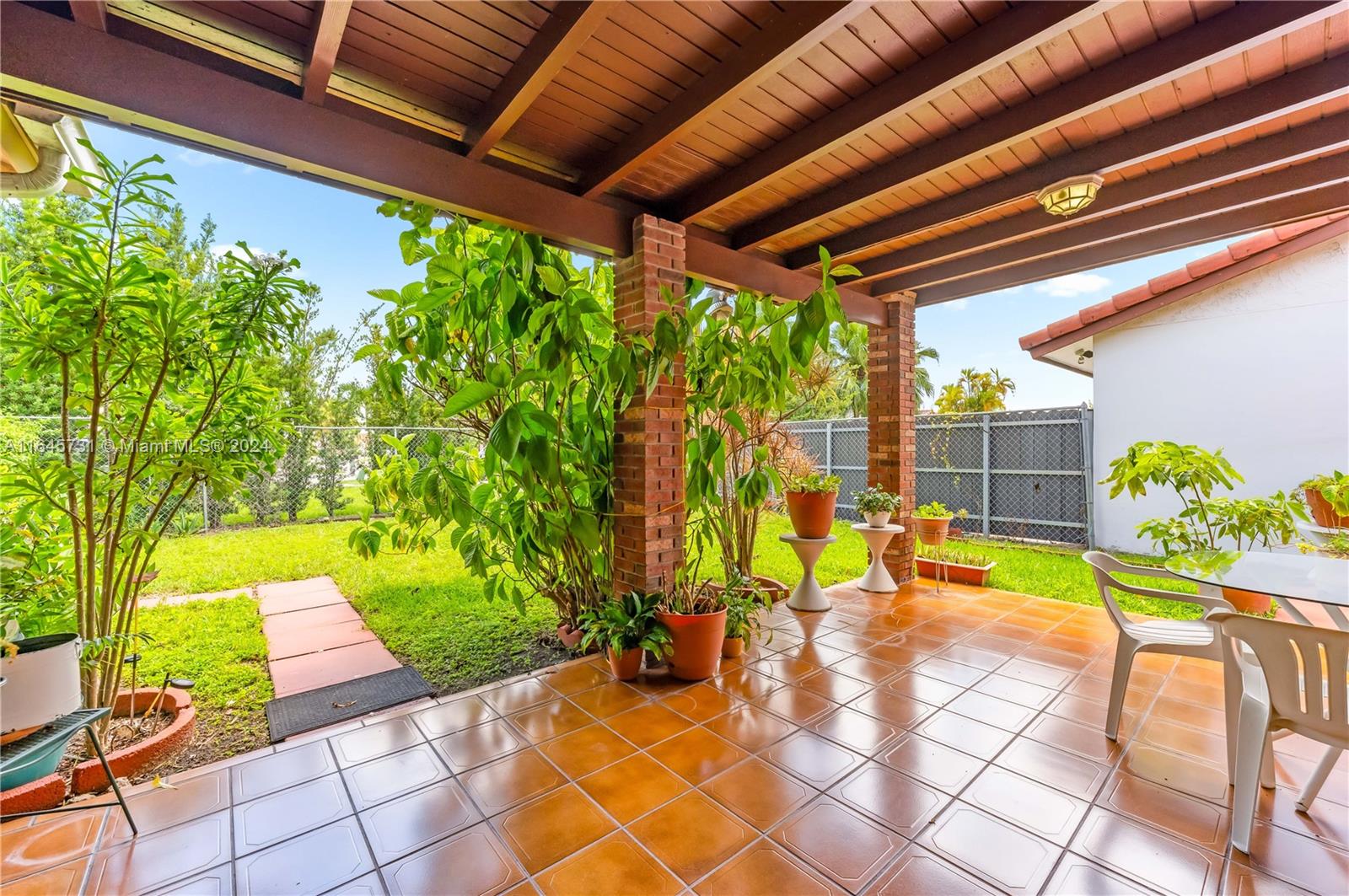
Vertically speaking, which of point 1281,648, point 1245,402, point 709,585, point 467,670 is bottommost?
point 467,670

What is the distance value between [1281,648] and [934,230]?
2929 millimetres

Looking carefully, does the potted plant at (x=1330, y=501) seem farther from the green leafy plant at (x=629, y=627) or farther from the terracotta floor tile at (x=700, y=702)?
the green leafy plant at (x=629, y=627)

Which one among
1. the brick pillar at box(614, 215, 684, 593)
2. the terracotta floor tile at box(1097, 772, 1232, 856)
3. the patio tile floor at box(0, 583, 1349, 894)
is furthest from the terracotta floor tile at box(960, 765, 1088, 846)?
the brick pillar at box(614, 215, 684, 593)

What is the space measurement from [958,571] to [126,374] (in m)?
5.48

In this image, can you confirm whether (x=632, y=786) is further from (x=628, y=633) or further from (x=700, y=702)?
(x=628, y=633)

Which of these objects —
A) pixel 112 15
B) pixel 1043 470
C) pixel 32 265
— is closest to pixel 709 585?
pixel 32 265

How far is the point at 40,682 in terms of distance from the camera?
1600mm

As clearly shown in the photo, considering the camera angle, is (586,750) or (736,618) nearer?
(586,750)

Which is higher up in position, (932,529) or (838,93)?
(838,93)

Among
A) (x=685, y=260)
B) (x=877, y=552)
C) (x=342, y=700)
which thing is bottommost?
(x=342, y=700)

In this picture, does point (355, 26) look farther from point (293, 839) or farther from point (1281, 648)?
point (1281, 648)

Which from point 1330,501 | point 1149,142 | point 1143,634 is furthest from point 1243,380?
point 1143,634

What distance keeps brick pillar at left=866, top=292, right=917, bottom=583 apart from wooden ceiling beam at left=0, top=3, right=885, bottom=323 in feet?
9.24

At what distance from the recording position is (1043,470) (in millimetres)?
6578
